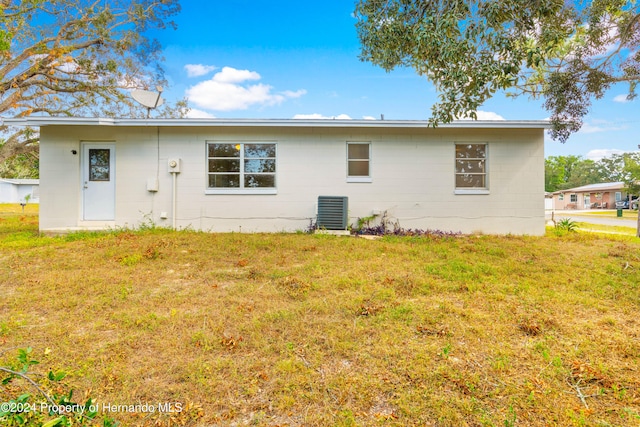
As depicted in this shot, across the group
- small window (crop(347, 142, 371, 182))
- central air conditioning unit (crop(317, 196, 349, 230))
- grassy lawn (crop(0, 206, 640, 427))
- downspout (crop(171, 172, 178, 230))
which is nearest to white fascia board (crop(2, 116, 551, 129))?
small window (crop(347, 142, 371, 182))

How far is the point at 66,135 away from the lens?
25.4ft

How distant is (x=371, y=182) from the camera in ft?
26.5

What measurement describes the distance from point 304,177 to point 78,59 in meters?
11.4

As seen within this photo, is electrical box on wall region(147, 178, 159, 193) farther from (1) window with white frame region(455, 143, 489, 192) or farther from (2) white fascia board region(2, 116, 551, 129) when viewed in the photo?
(1) window with white frame region(455, 143, 489, 192)

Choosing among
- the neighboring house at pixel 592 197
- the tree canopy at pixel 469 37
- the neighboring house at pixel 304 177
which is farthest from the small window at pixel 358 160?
the neighboring house at pixel 592 197

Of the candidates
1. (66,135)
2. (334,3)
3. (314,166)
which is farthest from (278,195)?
(334,3)

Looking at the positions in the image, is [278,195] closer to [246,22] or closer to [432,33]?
[432,33]

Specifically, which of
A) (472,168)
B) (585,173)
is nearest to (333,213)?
(472,168)

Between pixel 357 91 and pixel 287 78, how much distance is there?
3831 mm

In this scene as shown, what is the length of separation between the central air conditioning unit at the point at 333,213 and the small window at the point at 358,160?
940mm

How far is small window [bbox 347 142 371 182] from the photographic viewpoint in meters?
8.12

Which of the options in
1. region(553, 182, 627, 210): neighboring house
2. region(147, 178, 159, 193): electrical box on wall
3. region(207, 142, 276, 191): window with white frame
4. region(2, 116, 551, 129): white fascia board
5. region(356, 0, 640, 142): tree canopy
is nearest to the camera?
region(356, 0, 640, 142): tree canopy

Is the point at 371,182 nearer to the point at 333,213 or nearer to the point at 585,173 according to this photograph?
the point at 333,213

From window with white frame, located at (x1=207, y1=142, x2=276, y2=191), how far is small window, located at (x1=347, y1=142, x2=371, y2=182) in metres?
1.96
